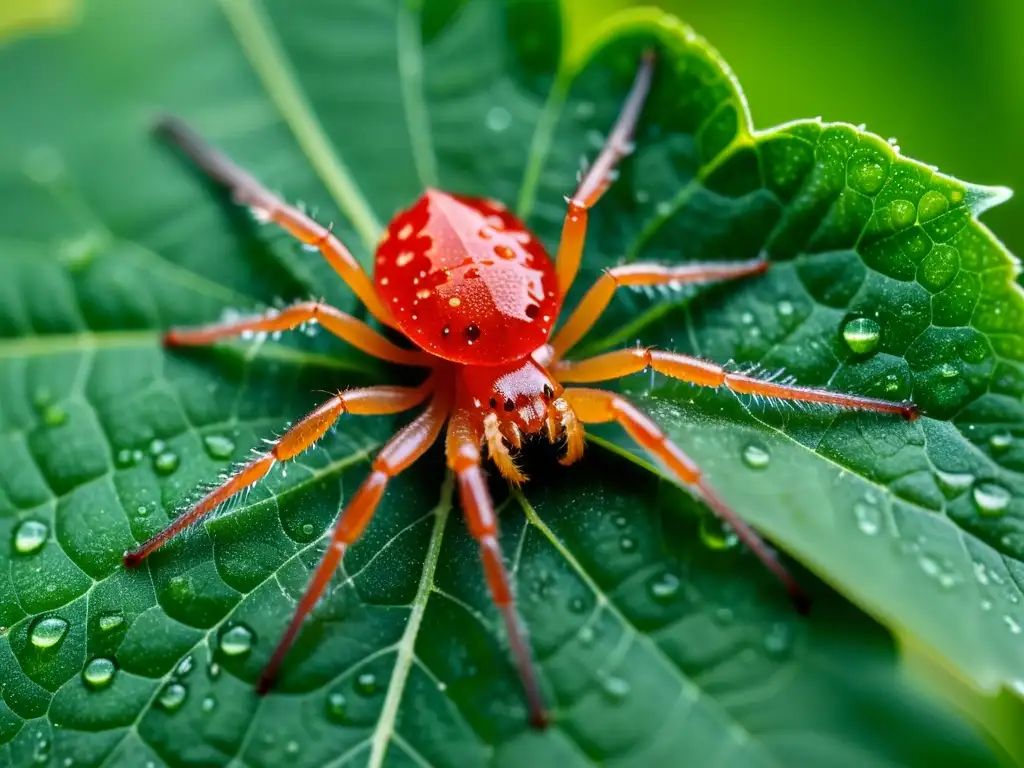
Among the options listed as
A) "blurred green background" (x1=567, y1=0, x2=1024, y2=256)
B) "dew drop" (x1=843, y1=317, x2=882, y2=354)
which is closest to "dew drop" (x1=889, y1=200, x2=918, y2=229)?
"dew drop" (x1=843, y1=317, x2=882, y2=354)

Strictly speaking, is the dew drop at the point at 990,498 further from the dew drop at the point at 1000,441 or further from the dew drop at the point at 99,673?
the dew drop at the point at 99,673

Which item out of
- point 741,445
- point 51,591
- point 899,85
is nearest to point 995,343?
point 741,445

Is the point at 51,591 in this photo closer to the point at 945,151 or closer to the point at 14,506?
the point at 14,506

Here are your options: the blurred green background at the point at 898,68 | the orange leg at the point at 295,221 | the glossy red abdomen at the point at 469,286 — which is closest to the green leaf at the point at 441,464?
the orange leg at the point at 295,221

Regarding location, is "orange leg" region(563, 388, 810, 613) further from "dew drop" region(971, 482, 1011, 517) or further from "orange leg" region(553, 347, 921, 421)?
"dew drop" region(971, 482, 1011, 517)

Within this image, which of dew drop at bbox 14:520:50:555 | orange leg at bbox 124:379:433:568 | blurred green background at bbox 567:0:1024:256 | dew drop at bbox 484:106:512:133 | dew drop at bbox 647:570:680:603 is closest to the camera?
dew drop at bbox 647:570:680:603

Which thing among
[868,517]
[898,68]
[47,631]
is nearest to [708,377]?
[868,517]

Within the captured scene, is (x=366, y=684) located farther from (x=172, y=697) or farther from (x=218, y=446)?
(x=218, y=446)
